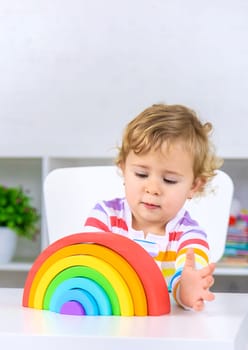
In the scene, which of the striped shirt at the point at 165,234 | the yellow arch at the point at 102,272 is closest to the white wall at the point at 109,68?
the striped shirt at the point at 165,234

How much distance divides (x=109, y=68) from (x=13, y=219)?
65 cm

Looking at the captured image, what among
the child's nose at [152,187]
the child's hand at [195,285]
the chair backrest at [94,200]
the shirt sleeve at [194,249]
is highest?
the child's nose at [152,187]

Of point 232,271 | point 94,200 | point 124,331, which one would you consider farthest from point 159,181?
point 232,271

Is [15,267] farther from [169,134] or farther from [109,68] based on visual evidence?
A: [169,134]

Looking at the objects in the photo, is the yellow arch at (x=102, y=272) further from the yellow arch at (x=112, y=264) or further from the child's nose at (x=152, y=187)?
the child's nose at (x=152, y=187)

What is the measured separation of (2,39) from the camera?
297 centimetres

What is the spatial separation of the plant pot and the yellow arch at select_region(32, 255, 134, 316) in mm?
2015

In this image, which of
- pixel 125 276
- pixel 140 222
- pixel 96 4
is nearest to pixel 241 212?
pixel 96 4

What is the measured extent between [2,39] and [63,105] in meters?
0.33

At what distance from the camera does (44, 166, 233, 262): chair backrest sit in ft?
5.62

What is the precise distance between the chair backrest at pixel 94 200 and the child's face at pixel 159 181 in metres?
0.39

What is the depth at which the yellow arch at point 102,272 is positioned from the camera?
0.89m

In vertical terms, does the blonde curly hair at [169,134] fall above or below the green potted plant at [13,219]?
above

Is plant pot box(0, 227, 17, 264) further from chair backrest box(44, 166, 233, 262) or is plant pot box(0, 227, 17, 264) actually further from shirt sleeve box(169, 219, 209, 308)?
shirt sleeve box(169, 219, 209, 308)
